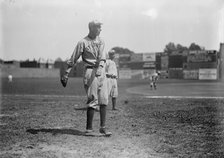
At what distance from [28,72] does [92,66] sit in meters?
60.9

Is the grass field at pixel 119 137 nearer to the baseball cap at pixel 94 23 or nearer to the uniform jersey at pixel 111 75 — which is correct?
the uniform jersey at pixel 111 75

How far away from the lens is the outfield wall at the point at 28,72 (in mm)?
59250

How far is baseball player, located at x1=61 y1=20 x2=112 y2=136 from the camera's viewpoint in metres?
5.01

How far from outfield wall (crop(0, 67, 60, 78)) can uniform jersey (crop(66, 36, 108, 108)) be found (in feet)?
184

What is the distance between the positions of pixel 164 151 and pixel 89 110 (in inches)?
65.2

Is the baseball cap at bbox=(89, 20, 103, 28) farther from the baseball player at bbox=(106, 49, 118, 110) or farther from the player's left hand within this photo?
the baseball player at bbox=(106, 49, 118, 110)

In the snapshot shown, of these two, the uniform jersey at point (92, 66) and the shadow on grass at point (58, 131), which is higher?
the uniform jersey at point (92, 66)

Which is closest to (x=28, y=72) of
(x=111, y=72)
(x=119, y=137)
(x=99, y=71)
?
(x=111, y=72)

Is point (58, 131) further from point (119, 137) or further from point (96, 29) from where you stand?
point (96, 29)

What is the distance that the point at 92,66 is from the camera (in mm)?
5098

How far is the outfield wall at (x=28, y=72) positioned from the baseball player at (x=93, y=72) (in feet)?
184

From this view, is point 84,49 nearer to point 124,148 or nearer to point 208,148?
point 124,148

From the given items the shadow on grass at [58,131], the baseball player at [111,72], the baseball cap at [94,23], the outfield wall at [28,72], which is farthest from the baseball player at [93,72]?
the outfield wall at [28,72]

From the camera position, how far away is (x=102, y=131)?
504cm
